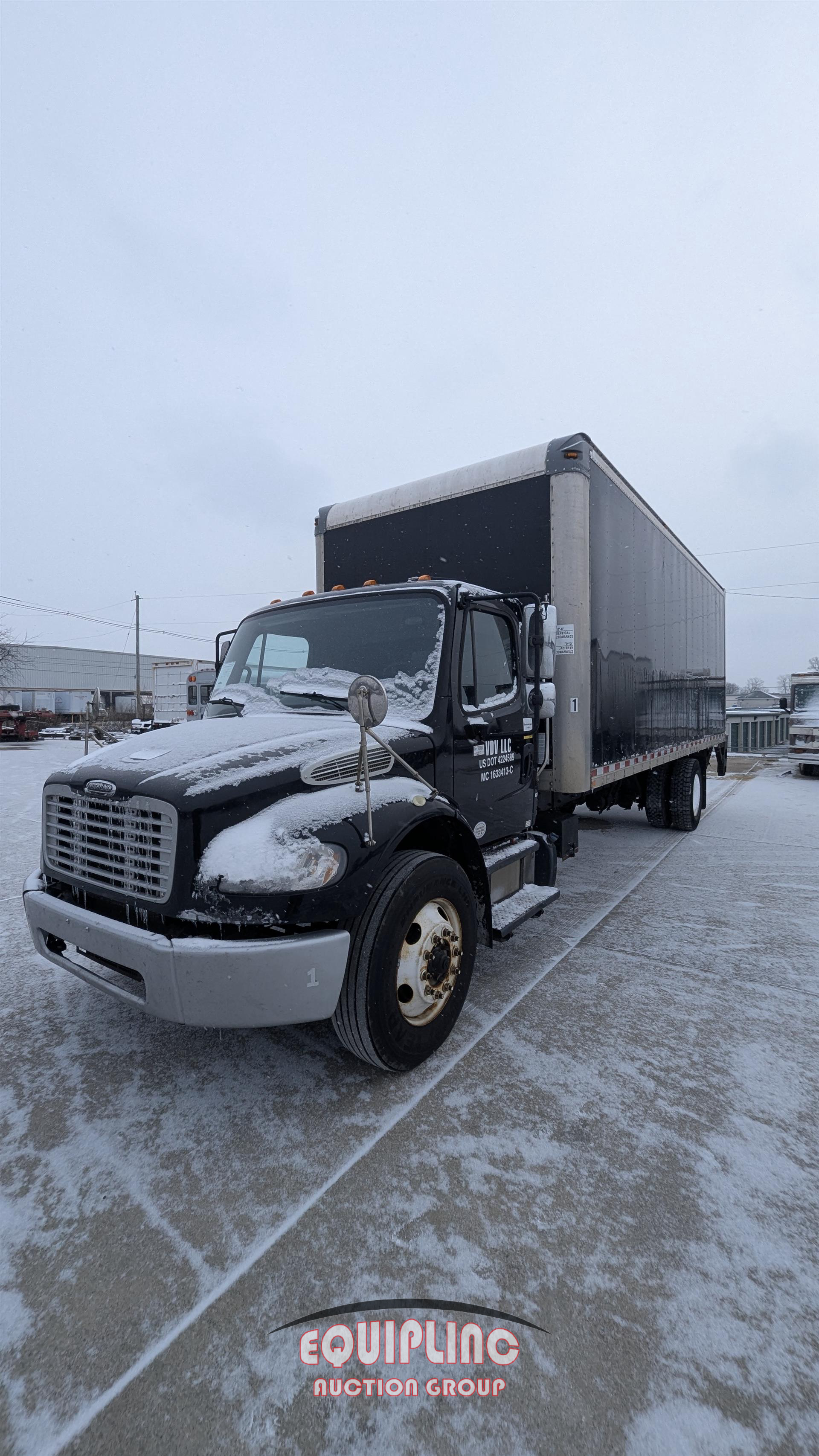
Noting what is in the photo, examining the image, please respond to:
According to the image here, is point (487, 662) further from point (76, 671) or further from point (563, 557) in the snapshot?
point (76, 671)

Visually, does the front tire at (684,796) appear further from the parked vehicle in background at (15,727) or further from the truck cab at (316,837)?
the parked vehicle in background at (15,727)

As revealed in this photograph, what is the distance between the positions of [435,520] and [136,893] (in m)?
3.85

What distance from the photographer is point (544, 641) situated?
4195 mm

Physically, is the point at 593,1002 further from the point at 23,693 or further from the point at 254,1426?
the point at 23,693

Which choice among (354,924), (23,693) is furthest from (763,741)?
(23,693)

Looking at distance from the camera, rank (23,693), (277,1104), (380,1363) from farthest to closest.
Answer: (23,693)
(277,1104)
(380,1363)

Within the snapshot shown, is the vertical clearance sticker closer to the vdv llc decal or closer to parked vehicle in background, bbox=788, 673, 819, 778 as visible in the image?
the vdv llc decal

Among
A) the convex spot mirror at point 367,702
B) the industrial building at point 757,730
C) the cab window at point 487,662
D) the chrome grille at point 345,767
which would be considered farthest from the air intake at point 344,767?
the industrial building at point 757,730

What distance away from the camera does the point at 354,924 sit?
2.73m

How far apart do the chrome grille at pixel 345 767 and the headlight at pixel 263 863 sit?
0.33m

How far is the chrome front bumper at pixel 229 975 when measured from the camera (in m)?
2.33

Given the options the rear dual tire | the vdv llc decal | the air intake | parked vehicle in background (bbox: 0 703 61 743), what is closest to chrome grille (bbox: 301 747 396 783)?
the air intake

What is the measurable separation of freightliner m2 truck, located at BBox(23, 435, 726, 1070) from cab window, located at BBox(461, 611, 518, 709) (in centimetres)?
2

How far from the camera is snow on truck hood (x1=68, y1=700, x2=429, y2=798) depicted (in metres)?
2.60
